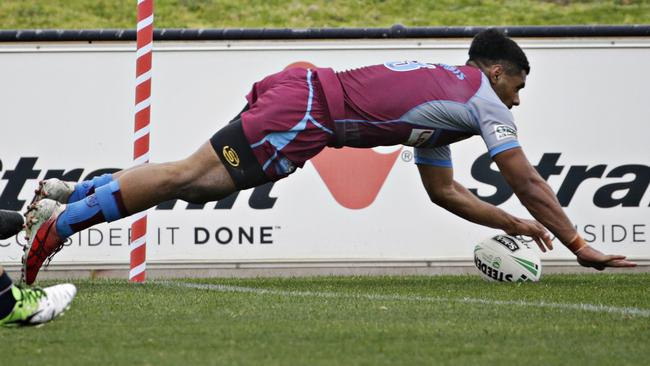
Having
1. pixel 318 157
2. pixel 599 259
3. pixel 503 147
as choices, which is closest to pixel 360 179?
pixel 318 157

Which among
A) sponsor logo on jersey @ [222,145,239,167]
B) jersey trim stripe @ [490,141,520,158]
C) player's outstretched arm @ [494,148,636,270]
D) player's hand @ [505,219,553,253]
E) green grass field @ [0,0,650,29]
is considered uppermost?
sponsor logo on jersey @ [222,145,239,167]

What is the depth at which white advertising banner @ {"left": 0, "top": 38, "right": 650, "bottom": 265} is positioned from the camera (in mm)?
10352

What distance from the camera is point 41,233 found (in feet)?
23.2

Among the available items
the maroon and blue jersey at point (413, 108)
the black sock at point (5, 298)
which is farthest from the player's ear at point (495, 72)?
the black sock at point (5, 298)

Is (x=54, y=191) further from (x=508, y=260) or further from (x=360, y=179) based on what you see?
(x=360, y=179)

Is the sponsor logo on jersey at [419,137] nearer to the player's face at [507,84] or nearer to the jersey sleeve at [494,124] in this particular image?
the jersey sleeve at [494,124]

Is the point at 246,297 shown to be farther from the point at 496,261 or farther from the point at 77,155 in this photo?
the point at 77,155

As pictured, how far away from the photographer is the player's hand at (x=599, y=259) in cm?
677

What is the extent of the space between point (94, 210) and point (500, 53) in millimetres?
2502

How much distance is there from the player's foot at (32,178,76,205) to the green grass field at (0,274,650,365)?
0.58 metres

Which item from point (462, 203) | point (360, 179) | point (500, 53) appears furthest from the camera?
point (360, 179)

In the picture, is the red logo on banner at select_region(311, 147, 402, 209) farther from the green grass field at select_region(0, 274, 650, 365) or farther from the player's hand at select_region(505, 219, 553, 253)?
the green grass field at select_region(0, 274, 650, 365)

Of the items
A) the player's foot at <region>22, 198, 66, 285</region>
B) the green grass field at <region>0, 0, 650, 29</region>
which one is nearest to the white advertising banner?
the player's foot at <region>22, 198, 66, 285</region>

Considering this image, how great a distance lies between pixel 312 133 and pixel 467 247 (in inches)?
145
